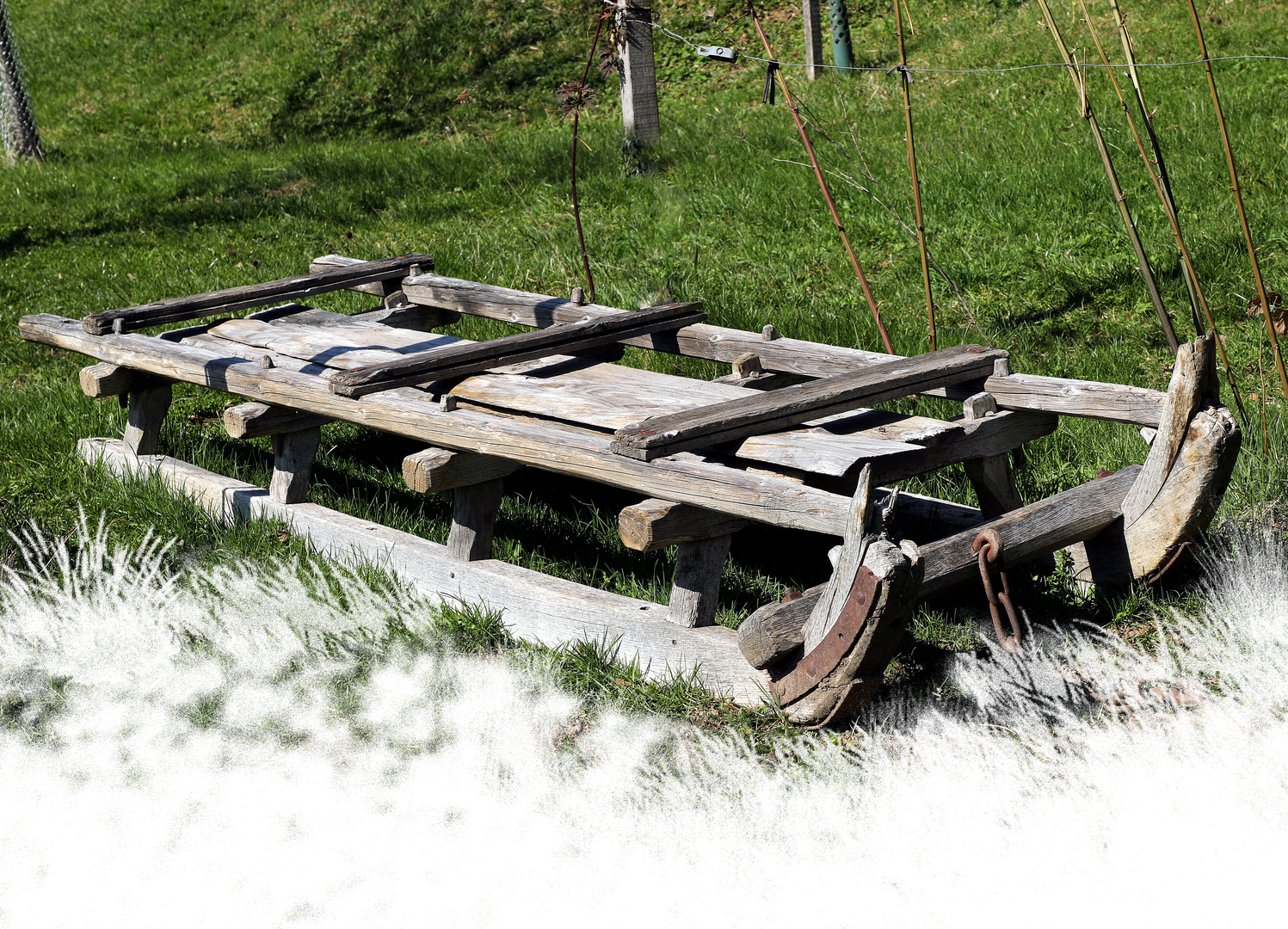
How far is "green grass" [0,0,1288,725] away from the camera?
14.2 ft

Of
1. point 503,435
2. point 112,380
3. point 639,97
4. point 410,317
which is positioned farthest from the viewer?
point 639,97

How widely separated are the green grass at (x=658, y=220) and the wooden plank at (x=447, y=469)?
49 cm

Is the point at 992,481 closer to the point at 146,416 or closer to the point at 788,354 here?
the point at 788,354

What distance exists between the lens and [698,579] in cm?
317

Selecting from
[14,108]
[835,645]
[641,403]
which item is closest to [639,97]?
[641,403]

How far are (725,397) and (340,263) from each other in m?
→ 2.63

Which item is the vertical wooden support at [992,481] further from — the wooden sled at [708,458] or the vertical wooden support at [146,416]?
the vertical wooden support at [146,416]

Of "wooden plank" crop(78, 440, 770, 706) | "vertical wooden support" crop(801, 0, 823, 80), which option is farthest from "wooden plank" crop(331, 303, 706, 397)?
"vertical wooden support" crop(801, 0, 823, 80)

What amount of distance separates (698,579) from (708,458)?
36 cm

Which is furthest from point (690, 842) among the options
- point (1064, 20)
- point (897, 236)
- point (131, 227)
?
point (1064, 20)

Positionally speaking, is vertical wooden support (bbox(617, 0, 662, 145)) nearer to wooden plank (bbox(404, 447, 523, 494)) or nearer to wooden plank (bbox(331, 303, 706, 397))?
wooden plank (bbox(331, 303, 706, 397))

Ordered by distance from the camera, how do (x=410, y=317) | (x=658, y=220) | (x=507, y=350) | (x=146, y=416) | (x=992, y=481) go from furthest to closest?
(x=658, y=220)
(x=410, y=317)
(x=146, y=416)
(x=507, y=350)
(x=992, y=481)

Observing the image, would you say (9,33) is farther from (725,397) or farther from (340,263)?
(725,397)

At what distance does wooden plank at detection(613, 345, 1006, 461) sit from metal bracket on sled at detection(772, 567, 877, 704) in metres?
0.67
